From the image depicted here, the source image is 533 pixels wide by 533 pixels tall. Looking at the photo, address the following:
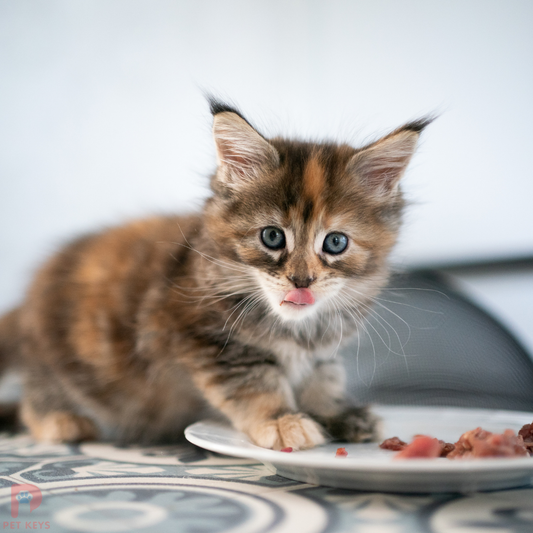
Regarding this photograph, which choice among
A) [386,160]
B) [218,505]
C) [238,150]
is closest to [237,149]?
[238,150]

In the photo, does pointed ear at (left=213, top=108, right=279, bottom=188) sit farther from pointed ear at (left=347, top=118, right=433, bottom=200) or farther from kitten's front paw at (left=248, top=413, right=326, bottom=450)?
kitten's front paw at (left=248, top=413, right=326, bottom=450)

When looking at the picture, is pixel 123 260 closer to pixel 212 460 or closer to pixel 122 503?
pixel 212 460

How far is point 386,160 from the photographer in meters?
1.33

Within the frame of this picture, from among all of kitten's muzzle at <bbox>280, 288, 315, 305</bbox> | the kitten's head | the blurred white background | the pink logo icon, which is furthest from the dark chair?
the pink logo icon

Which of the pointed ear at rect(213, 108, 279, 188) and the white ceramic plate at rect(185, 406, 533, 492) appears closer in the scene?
the white ceramic plate at rect(185, 406, 533, 492)

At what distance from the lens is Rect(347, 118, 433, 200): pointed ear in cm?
123

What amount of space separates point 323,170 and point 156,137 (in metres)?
1.88

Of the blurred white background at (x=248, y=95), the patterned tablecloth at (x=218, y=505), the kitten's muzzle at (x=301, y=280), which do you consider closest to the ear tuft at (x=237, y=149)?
Result: the kitten's muzzle at (x=301, y=280)

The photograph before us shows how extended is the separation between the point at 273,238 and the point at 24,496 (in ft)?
2.39

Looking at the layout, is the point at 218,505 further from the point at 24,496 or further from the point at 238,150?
the point at 238,150

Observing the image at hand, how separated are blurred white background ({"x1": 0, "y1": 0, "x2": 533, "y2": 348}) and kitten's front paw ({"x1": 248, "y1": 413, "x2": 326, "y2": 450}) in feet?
4.51

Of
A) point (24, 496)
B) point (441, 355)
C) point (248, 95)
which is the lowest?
point (24, 496)

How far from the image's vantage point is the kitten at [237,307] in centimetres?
122

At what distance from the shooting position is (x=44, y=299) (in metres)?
1.63
